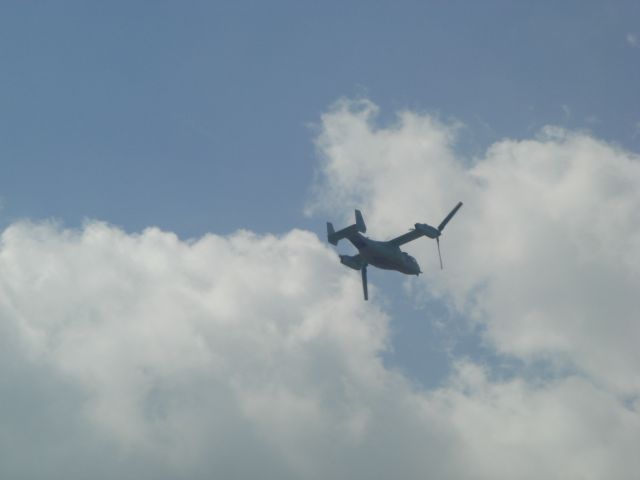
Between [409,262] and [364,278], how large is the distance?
719cm

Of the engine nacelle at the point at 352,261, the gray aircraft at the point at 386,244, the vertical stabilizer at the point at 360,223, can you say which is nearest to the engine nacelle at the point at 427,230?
the gray aircraft at the point at 386,244

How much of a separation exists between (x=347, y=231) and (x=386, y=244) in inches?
218

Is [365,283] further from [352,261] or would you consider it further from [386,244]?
[386,244]

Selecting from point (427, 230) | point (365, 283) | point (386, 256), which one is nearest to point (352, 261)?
point (365, 283)

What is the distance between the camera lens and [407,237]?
253 feet

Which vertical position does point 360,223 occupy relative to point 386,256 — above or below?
above

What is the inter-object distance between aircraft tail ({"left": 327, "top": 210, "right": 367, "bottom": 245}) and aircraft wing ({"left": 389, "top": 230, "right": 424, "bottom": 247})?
4.27 meters

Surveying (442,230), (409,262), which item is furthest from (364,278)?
(442,230)

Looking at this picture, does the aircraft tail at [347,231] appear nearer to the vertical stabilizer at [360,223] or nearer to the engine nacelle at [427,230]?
the vertical stabilizer at [360,223]

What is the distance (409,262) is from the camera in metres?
79.0

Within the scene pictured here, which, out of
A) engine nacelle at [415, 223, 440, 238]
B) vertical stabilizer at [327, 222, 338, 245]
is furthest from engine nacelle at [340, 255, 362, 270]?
engine nacelle at [415, 223, 440, 238]

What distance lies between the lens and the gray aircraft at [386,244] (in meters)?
75.1

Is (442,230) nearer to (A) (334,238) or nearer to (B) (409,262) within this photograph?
(B) (409,262)

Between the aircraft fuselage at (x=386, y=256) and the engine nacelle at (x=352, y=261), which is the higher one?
the engine nacelle at (x=352, y=261)
